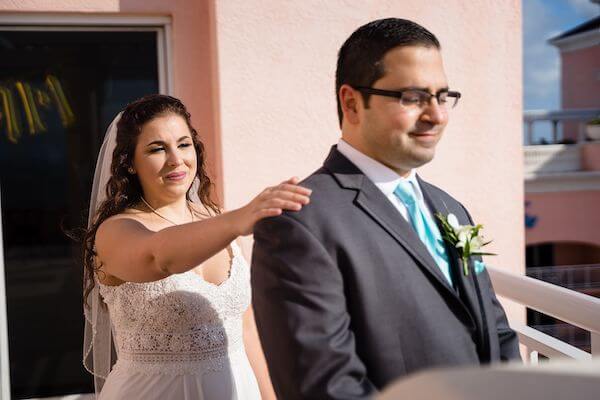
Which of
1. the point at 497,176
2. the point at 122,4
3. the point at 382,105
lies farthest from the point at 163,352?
the point at 497,176

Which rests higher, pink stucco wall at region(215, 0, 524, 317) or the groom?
pink stucco wall at region(215, 0, 524, 317)

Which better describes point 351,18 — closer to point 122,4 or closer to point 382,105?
point 122,4

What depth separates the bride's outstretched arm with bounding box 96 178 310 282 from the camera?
1571 mm

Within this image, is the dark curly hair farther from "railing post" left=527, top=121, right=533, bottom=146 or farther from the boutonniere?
"railing post" left=527, top=121, right=533, bottom=146

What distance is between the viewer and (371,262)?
4.68 ft

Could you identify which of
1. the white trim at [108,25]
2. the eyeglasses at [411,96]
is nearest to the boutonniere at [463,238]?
the eyeglasses at [411,96]

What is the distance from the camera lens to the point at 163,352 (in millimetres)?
2348

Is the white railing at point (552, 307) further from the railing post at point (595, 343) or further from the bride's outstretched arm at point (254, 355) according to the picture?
the bride's outstretched arm at point (254, 355)

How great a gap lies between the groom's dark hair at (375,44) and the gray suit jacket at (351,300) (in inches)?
7.9

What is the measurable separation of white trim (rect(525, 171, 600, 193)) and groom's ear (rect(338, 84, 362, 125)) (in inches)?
599

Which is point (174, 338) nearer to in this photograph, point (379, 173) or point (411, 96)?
point (379, 173)

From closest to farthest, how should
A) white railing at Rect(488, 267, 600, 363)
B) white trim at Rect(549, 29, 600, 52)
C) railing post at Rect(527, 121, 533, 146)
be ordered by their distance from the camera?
white railing at Rect(488, 267, 600, 363) < railing post at Rect(527, 121, 533, 146) < white trim at Rect(549, 29, 600, 52)

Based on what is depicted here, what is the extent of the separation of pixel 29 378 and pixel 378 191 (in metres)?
3.00

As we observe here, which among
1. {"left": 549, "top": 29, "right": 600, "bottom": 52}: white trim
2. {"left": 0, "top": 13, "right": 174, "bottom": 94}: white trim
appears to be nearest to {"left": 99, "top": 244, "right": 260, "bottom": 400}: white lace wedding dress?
{"left": 0, "top": 13, "right": 174, "bottom": 94}: white trim
